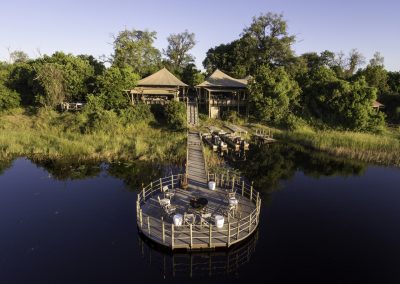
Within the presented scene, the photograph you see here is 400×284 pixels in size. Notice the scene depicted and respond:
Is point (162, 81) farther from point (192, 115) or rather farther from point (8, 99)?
point (8, 99)

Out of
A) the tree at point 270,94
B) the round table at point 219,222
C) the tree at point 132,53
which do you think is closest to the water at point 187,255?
the round table at point 219,222

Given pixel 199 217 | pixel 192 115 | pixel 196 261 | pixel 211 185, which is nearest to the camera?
pixel 196 261

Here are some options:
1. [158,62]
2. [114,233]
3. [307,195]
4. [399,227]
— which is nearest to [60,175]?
[114,233]

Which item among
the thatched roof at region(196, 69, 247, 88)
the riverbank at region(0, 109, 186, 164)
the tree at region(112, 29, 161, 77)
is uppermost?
the tree at region(112, 29, 161, 77)

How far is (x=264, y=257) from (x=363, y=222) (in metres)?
8.30

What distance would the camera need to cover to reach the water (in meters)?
13.2

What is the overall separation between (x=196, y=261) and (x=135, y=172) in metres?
13.8

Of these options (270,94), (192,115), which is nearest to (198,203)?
(192,115)

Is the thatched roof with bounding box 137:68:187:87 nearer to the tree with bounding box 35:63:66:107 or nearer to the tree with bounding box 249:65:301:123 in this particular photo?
the tree with bounding box 249:65:301:123

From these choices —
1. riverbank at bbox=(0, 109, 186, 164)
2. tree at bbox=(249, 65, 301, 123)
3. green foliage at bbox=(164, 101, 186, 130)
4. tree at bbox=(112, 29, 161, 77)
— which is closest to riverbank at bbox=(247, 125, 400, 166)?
tree at bbox=(249, 65, 301, 123)

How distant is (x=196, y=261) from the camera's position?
45.5 ft

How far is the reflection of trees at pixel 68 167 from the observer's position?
25.1m

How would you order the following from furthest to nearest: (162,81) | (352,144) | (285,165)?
(162,81) < (352,144) < (285,165)

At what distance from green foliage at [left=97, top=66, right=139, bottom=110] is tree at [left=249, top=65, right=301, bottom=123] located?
754 inches
